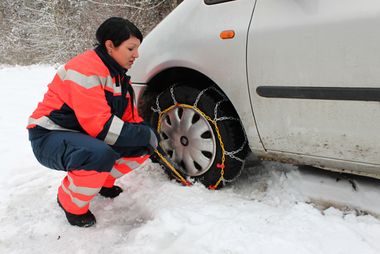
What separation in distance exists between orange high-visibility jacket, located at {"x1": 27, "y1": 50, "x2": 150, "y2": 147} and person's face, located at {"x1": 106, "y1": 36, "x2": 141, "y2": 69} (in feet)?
0.29

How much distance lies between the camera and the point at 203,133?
2293mm

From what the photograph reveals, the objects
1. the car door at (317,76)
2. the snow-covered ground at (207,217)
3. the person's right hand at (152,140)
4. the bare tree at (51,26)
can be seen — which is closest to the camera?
the car door at (317,76)

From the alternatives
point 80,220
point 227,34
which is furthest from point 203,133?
point 80,220

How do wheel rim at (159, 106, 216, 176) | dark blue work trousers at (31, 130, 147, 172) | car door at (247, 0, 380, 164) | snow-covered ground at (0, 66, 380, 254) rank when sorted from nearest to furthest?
1. car door at (247, 0, 380, 164)
2. snow-covered ground at (0, 66, 380, 254)
3. dark blue work trousers at (31, 130, 147, 172)
4. wheel rim at (159, 106, 216, 176)

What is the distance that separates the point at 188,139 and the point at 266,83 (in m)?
0.70

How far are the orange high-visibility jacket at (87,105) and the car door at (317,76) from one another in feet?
2.51

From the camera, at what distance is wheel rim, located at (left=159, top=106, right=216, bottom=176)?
2279 mm

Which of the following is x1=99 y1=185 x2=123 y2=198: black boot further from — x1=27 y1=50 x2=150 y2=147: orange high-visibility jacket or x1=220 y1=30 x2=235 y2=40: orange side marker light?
x1=220 y1=30 x2=235 y2=40: orange side marker light

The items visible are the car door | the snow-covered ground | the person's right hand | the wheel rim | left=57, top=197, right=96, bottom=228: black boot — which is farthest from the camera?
the wheel rim

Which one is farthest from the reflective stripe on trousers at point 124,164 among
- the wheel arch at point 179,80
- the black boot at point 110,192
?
the wheel arch at point 179,80

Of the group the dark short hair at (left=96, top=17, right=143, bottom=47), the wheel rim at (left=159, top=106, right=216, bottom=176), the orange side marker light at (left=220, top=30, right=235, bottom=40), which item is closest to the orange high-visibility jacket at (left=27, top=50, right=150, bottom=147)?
the dark short hair at (left=96, top=17, right=143, bottom=47)

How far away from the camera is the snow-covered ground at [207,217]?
1770 mm

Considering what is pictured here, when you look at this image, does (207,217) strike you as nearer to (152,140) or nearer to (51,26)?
(152,140)

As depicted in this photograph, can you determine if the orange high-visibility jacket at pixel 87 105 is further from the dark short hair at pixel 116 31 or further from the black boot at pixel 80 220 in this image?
the black boot at pixel 80 220
